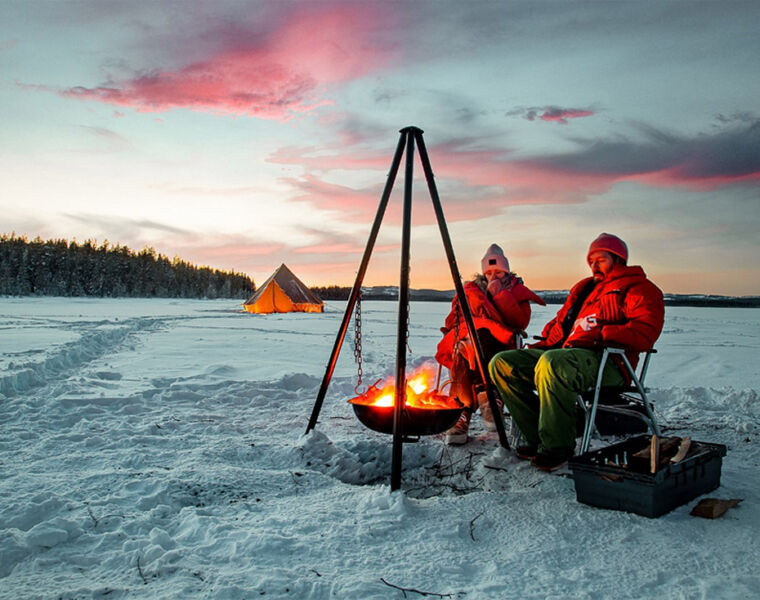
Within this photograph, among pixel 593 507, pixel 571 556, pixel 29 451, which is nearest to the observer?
pixel 571 556

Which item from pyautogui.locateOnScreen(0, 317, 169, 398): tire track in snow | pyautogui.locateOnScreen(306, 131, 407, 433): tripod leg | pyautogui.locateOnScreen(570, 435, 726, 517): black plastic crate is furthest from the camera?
pyautogui.locateOnScreen(0, 317, 169, 398): tire track in snow

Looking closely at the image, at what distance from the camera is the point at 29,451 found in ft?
11.2

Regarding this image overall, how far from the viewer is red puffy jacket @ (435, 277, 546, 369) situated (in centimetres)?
416

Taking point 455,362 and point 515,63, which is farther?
point 515,63

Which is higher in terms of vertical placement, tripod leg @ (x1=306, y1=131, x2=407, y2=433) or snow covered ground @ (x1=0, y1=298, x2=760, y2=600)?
tripod leg @ (x1=306, y1=131, x2=407, y2=433)

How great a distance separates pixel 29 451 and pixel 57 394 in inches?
74.3

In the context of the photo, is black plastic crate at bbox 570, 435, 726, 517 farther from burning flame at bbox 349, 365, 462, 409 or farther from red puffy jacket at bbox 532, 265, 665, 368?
burning flame at bbox 349, 365, 462, 409

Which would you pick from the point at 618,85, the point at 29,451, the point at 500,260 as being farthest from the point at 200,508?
the point at 618,85

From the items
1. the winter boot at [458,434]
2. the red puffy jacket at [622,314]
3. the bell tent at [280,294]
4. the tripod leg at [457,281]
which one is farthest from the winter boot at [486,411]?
the bell tent at [280,294]

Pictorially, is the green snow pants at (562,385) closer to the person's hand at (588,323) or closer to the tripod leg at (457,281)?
the person's hand at (588,323)

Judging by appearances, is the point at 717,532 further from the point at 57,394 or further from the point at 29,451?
the point at 57,394

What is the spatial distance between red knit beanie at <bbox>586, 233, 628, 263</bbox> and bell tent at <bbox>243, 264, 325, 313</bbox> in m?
18.7

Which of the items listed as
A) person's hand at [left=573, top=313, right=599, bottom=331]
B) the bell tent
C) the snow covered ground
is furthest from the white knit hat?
the bell tent

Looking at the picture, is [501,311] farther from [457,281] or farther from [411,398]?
[411,398]
